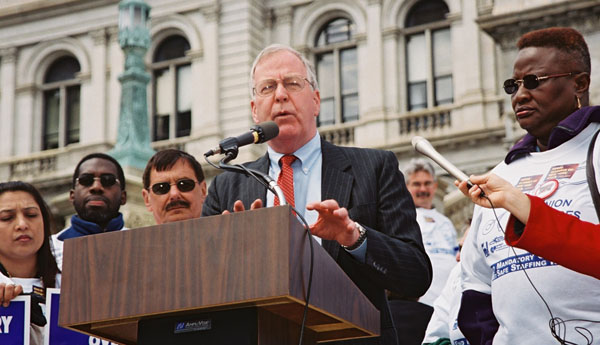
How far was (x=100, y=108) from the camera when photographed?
84.1 ft

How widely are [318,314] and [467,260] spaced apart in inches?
41.6

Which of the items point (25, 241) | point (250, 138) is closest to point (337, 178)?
point (250, 138)

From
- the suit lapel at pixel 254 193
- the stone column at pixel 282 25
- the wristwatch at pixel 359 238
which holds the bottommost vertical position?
the wristwatch at pixel 359 238

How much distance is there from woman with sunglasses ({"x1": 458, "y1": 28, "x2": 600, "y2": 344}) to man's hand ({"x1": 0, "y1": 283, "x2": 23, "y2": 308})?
1.84 metres

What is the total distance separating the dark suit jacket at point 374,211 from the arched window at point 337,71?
63.4 ft

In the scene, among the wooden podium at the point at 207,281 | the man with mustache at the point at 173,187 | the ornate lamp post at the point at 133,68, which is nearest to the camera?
the wooden podium at the point at 207,281

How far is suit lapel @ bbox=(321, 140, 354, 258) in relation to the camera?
3.75 metres

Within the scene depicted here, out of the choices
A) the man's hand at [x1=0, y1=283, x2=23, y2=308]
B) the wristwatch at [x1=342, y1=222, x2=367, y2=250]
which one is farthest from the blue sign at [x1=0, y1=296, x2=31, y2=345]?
the wristwatch at [x1=342, y1=222, x2=367, y2=250]

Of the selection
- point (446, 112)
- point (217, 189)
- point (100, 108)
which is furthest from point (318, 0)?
point (217, 189)

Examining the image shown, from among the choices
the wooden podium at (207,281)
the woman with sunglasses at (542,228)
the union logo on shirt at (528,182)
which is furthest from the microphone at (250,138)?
the union logo on shirt at (528,182)

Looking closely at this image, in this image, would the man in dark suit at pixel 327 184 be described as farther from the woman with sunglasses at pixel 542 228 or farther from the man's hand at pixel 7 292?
the man's hand at pixel 7 292

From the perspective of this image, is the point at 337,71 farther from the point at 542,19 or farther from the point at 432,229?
the point at 432,229

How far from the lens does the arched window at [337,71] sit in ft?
76.6

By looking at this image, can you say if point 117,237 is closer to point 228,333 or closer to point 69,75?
point 228,333
